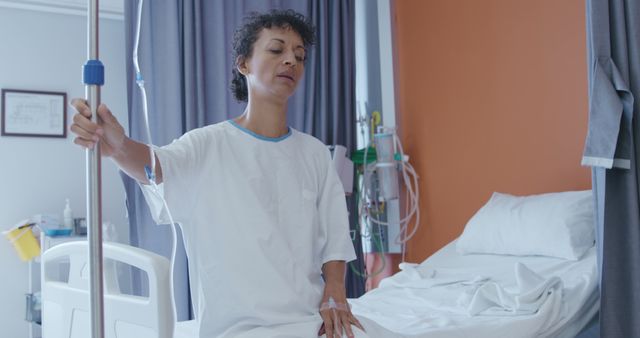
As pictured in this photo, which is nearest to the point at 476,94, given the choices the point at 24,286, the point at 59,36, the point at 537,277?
the point at 537,277

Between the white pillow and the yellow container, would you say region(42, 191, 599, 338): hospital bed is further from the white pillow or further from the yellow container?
the yellow container

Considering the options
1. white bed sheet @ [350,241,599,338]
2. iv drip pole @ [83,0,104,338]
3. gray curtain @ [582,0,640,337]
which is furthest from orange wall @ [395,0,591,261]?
iv drip pole @ [83,0,104,338]

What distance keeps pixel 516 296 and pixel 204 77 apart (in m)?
2.02

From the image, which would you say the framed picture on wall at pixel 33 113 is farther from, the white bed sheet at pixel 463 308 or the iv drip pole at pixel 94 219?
the iv drip pole at pixel 94 219

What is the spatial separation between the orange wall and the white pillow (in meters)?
0.24

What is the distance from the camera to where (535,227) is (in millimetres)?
2227

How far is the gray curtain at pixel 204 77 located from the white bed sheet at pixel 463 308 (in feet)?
3.55

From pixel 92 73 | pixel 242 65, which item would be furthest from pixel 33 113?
pixel 92 73

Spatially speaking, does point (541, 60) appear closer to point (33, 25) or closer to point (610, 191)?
point (610, 191)

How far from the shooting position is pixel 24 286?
3.69 m

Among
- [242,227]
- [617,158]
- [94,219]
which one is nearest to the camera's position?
[94,219]

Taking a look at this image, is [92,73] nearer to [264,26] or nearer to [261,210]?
[261,210]

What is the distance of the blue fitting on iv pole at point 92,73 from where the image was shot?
87cm

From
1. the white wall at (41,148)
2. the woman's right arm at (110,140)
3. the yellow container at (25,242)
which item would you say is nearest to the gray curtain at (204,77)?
the yellow container at (25,242)
